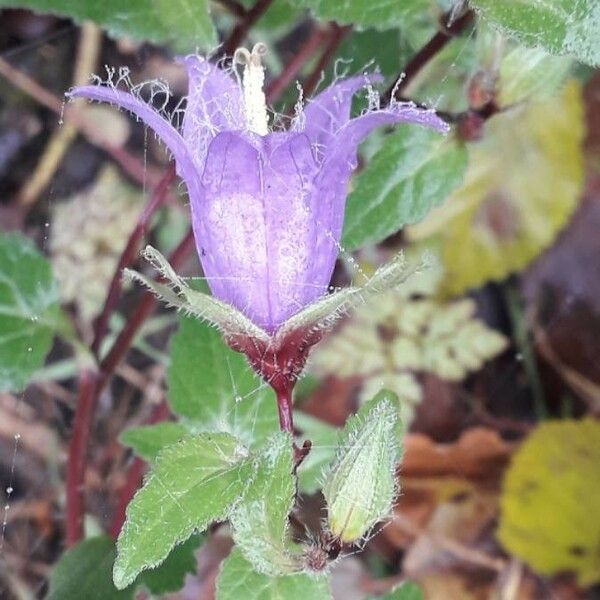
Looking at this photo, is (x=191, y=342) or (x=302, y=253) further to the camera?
(x=191, y=342)

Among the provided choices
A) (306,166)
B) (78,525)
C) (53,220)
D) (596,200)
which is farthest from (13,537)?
(596,200)

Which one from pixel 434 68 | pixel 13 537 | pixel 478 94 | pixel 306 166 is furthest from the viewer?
pixel 13 537

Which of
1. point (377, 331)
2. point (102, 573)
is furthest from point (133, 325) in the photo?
point (377, 331)

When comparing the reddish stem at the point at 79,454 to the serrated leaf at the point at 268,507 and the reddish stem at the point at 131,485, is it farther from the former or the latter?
the serrated leaf at the point at 268,507

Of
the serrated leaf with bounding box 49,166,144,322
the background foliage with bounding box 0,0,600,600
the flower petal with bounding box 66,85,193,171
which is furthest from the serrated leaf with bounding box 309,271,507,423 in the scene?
the flower petal with bounding box 66,85,193,171

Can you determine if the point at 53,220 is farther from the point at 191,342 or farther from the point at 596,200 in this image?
the point at 596,200

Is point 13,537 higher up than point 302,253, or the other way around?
point 302,253
